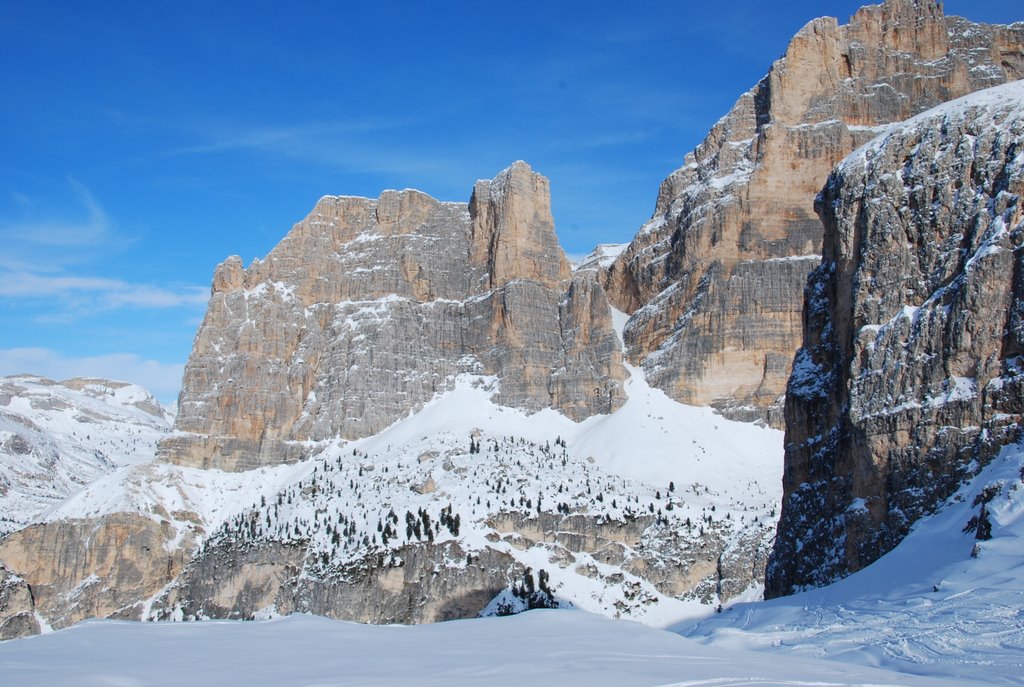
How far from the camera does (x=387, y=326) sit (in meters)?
172

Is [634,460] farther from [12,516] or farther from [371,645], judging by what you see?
[371,645]

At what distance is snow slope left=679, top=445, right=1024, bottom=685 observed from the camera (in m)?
32.3

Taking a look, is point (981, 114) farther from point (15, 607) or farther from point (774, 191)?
point (15, 607)

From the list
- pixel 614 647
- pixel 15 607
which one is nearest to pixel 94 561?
pixel 15 607

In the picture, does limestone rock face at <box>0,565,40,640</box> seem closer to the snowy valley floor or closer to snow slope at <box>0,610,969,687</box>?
the snowy valley floor

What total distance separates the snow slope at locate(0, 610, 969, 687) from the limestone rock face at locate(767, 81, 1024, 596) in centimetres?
2731

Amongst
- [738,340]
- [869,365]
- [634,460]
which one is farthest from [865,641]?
[738,340]

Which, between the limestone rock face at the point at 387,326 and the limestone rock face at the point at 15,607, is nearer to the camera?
the limestone rock face at the point at 15,607

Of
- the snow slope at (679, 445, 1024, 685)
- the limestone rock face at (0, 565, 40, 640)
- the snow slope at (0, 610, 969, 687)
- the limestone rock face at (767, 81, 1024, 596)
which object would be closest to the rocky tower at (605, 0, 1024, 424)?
the limestone rock face at (767, 81, 1024, 596)

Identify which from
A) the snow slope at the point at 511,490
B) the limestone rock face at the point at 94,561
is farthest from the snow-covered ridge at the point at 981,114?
the limestone rock face at the point at 94,561

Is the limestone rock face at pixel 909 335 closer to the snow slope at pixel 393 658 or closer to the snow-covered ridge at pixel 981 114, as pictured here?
the snow-covered ridge at pixel 981 114

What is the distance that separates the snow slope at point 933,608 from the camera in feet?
106

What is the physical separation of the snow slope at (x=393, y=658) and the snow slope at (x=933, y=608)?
247 inches

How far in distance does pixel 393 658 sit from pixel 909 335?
40.1 m
